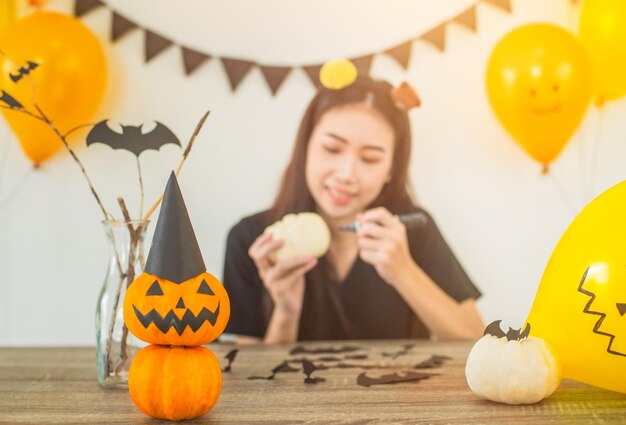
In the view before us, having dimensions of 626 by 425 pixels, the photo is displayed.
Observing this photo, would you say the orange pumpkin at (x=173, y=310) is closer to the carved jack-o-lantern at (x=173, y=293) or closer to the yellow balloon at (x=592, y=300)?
the carved jack-o-lantern at (x=173, y=293)

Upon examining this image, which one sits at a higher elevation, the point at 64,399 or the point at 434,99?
the point at 434,99

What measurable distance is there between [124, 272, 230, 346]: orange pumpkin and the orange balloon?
38.0 inches

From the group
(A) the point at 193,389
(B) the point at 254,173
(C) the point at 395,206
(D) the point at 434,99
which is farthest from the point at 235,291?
(A) the point at 193,389

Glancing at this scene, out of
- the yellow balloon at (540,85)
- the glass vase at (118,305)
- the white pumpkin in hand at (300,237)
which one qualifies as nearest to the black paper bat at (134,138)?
the glass vase at (118,305)

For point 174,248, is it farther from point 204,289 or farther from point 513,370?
point 513,370

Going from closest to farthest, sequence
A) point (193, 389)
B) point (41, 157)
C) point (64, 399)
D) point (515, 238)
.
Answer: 1. point (193, 389)
2. point (64, 399)
3. point (41, 157)
4. point (515, 238)

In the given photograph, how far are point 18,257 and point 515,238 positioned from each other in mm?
1388

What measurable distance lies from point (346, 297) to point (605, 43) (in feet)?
3.16

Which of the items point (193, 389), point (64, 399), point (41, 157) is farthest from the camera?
point (41, 157)

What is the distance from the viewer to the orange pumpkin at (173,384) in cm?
98

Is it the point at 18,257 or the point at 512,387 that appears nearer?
the point at 512,387

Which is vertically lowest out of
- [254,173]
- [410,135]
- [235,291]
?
[235,291]

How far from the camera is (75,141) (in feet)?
6.32

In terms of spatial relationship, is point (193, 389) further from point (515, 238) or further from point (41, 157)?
point (515, 238)
